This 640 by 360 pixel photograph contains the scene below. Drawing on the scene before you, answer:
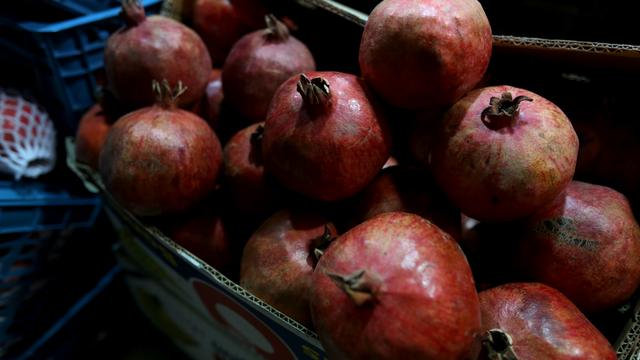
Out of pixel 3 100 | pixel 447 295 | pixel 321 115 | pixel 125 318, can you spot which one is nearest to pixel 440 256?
pixel 447 295

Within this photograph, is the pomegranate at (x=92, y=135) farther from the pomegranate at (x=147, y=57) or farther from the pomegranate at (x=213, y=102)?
the pomegranate at (x=213, y=102)

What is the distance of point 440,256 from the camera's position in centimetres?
70

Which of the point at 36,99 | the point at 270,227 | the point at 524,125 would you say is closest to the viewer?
the point at 524,125

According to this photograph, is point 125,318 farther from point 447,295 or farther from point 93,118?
point 447,295

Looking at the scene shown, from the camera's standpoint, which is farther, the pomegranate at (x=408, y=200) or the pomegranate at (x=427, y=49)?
the pomegranate at (x=408, y=200)

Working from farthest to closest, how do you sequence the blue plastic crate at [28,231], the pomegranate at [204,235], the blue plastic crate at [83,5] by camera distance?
1. the blue plastic crate at [83,5]
2. the blue plastic crate at [28,231]
3. the pomegranate at [204,235]

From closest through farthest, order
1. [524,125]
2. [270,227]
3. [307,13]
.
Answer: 1. [524,125]
2. [270,227]
3. [307,13]

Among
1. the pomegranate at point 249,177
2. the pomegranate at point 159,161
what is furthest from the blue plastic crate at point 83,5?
Answer: the pomegranate at point 249,177

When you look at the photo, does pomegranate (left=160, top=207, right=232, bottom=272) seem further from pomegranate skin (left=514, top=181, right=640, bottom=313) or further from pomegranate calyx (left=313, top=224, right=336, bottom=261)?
pomegranate skin (left=514, top=181, right=640, bottom=313)

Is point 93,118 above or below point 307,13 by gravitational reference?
below

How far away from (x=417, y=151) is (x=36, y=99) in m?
1.18

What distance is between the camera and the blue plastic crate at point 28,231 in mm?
→ 1284

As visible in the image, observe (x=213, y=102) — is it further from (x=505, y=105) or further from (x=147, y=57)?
(x=505, y=105)

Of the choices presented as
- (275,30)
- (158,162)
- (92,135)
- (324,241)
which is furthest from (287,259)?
(92,135)
